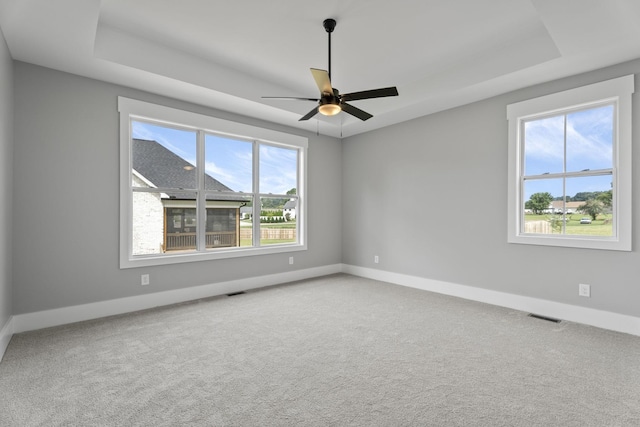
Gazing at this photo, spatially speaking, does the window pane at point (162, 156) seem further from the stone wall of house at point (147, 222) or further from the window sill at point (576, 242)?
the window sill at point (576, 242)

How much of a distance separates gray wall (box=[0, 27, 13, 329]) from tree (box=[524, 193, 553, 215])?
5313 mm

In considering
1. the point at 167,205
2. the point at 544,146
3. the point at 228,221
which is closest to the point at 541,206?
the point at 544,146

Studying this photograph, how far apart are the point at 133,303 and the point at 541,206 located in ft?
16.2

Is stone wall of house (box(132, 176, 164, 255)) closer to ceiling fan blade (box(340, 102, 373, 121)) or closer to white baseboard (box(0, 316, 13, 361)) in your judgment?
white baseboard (box(0, 316, 13, 361))

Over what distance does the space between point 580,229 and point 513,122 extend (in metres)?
1.42

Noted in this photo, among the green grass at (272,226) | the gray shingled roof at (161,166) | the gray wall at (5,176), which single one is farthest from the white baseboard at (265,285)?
the gray shingled roof at (161,166)

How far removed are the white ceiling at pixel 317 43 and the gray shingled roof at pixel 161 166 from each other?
0.70 m

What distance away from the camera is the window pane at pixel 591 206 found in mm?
3189

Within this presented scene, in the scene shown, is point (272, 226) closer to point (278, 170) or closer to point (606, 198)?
point (278, 170)

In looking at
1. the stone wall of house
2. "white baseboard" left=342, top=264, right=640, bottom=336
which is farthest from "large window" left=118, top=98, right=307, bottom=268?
"white baseboard" left=342, top=264, right=640, bottom=336

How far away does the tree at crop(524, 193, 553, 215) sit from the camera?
3605mm

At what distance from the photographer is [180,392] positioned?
2010 mm

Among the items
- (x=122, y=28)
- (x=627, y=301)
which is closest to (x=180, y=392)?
(x=122, y=28)

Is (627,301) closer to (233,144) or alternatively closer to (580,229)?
(580,229)
